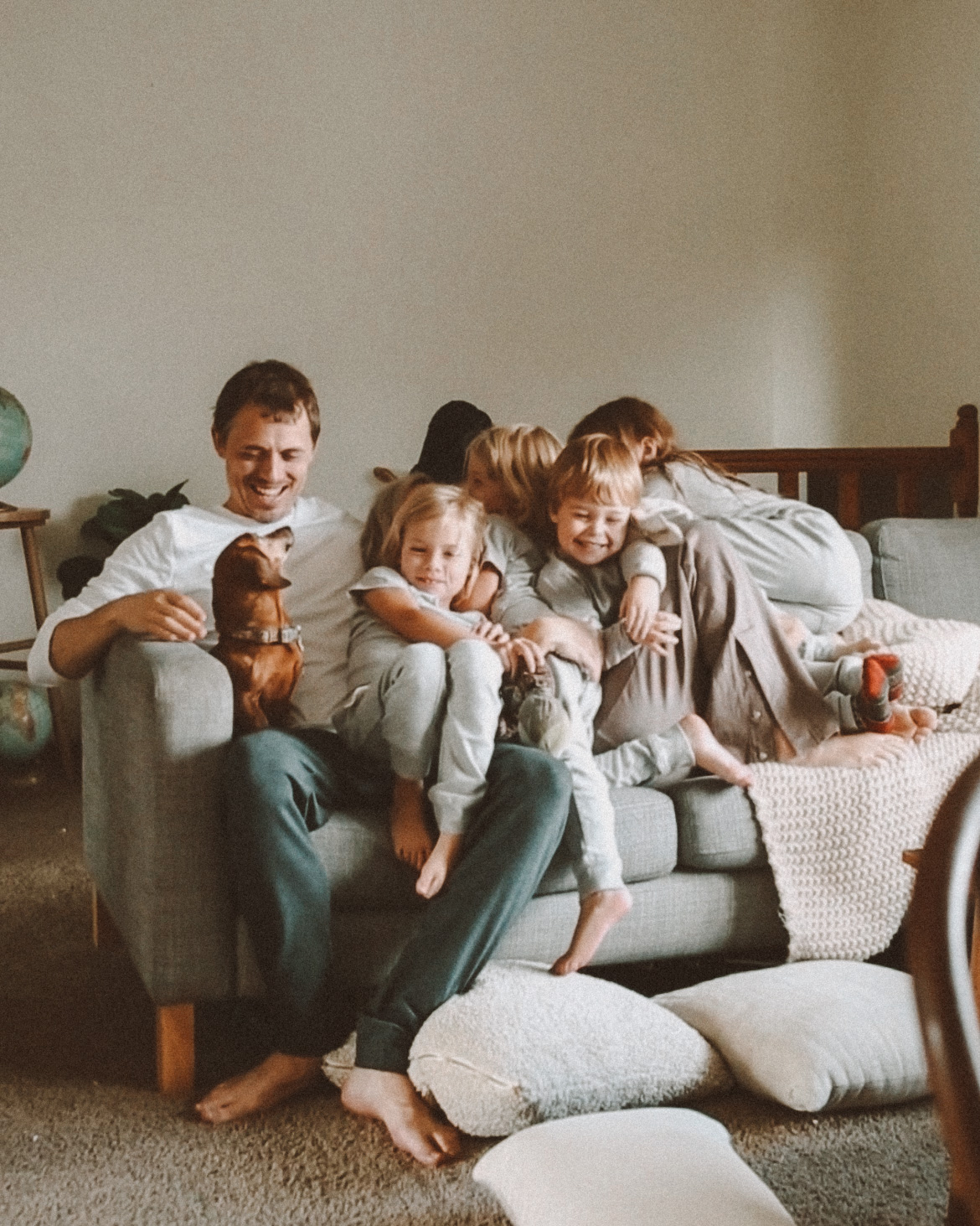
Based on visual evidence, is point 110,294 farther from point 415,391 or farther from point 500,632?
point 500,632

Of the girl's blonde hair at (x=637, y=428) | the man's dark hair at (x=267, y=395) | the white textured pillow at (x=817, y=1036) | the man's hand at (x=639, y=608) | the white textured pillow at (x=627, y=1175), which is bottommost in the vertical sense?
the white textured pillow at (x=817, y=1036)

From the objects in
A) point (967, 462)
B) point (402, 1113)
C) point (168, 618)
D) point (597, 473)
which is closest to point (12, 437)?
point (168, 618)

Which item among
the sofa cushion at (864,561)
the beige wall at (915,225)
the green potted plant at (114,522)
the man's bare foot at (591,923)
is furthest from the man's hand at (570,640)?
the beige wall at (915,225)

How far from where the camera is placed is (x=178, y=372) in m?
3.86

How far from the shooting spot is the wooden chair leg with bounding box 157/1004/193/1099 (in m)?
1.78

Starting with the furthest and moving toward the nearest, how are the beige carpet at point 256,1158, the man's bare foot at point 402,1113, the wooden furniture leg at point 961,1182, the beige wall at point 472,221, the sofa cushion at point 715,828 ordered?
the beige wall at point 472,221 → the sofa cushion at point 715,828 → the man's bare foot at point 402,1113 → the beige carpet at point 256,1158 → the wooden furniture leg at point 961,1182

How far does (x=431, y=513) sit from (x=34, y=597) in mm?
1969

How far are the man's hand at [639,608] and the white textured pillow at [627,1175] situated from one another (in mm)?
760

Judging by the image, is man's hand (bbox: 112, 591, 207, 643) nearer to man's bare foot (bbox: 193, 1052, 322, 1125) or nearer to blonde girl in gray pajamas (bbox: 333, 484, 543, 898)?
blonde girl in gray pajamas (bbox: 333, 484, 543, 898)

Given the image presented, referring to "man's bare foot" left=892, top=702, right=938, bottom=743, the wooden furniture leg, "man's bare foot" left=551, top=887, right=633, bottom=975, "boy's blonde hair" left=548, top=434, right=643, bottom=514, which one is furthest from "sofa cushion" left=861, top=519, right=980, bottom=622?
the wooden furniture leg

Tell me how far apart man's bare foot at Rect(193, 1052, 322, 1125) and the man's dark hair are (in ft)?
3.24

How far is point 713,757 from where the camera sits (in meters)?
2.05

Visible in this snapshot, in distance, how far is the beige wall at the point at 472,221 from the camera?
375 centimetres

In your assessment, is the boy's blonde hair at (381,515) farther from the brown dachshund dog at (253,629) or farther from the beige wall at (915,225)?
the beige wall at (915,225)
